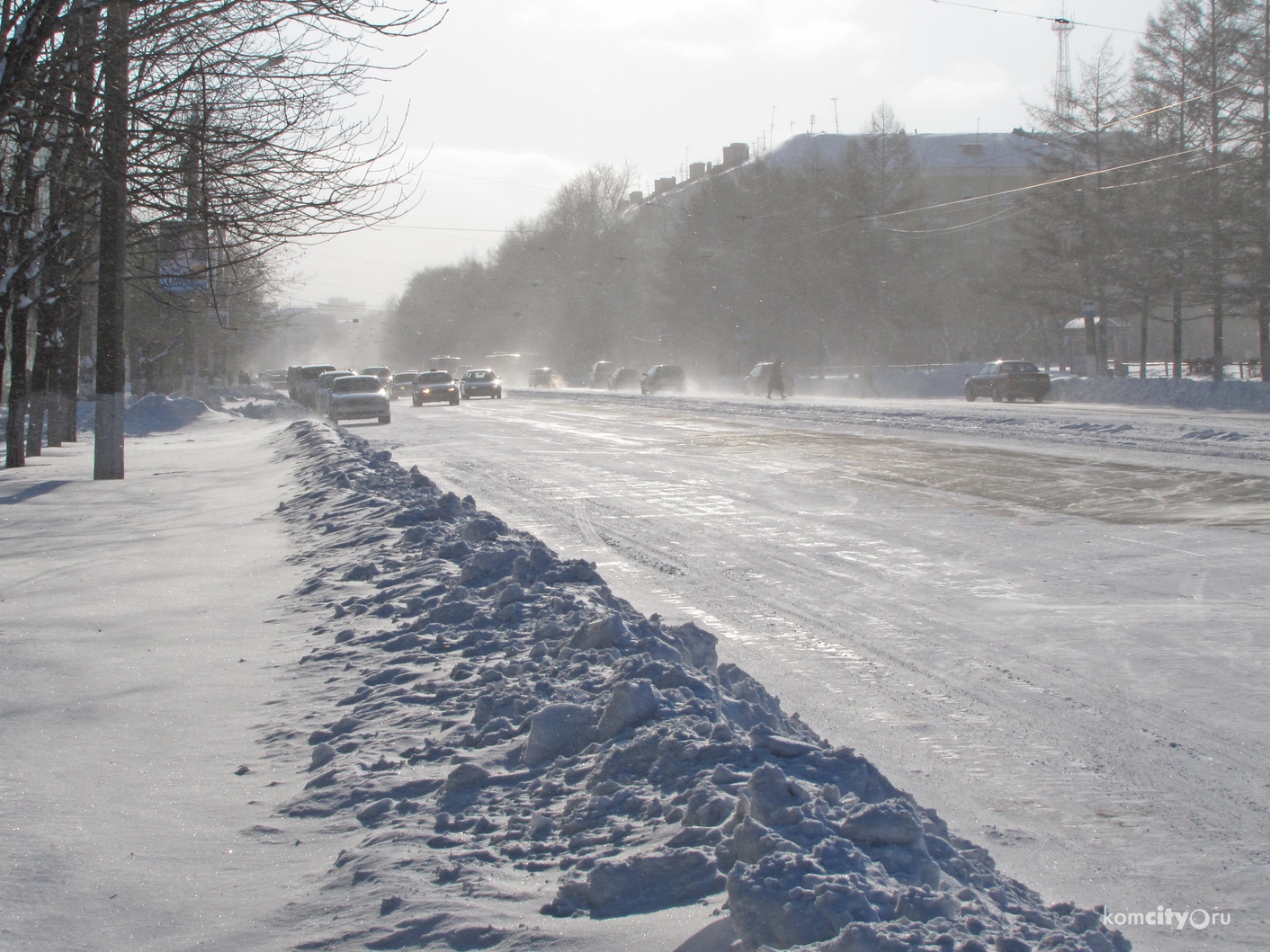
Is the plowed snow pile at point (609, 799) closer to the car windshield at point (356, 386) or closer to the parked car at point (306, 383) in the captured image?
the car windshield at point (356, 386)

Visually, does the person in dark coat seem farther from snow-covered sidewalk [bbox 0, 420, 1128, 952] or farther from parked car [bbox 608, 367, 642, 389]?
snow-covered sidewalk [bbox 0, 420, 1128, 952]

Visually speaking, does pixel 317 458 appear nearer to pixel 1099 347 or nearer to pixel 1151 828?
pixel 1151 828

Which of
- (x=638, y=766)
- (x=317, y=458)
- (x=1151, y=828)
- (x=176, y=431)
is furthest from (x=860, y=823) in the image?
(x=176, y=431)

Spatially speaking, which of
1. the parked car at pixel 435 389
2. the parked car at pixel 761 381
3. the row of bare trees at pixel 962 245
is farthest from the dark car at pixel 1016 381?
the parked car at pixel 435 389

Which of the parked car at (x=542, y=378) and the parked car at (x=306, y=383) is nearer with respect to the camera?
the parked car at (x=306, y=383)

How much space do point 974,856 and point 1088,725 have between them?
195cm

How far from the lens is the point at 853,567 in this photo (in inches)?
352

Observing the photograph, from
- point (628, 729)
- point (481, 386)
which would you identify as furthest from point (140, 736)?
point (481, 386)

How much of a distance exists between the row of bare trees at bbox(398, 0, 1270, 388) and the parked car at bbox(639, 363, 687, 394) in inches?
361

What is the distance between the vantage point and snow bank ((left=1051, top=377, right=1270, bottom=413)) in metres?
30.9

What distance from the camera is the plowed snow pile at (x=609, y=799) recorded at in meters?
2.90

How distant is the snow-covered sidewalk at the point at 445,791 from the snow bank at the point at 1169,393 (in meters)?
28.8

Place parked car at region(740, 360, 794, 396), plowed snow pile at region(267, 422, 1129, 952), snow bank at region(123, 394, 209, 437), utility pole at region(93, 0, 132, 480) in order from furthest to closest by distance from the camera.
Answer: parked car at region(740, 360, 794, 396) → snow bank at region(123, 394, 209, 437) → utility pole at region(93, 0, 132, 480) → plowed snow pile at region(267, 422, 1129, 952)

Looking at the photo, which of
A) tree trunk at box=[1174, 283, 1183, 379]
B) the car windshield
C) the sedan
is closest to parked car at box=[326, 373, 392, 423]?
the car windshield
